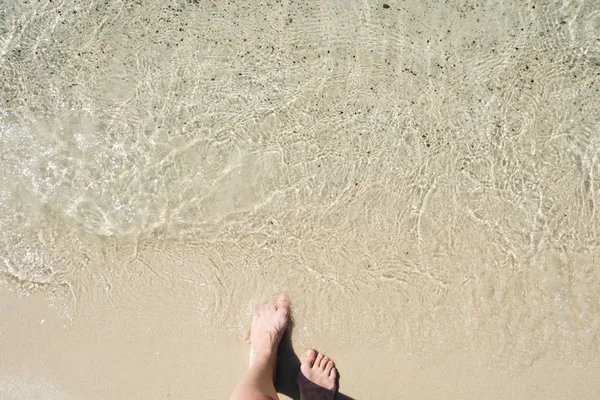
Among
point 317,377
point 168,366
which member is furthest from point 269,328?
point 168,366

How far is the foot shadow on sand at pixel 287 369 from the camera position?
126 inches

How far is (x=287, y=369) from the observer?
3.23 metres

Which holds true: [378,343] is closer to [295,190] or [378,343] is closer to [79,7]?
[295,190]

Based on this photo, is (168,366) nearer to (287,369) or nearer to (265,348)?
(265,348)

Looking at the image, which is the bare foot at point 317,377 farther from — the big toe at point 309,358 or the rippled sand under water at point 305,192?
the rippled sand under water at point 305,192

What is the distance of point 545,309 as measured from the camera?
3.15 metres

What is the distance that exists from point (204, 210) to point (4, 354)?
5.56 ft

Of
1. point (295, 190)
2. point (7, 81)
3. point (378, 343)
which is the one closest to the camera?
point (378, 343)

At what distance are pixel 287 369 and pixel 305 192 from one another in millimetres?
1278

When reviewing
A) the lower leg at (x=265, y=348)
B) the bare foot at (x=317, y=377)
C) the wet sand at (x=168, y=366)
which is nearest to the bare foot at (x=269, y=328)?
the lower leg at (x=265, y=348)

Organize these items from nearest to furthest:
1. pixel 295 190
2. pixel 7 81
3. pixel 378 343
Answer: pixel 378 343
pixel 295 190
pixel 7 81

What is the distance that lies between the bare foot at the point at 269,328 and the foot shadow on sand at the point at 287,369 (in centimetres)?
8

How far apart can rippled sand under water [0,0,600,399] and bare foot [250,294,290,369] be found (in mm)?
89

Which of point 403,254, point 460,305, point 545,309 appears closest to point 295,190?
point 403,254
